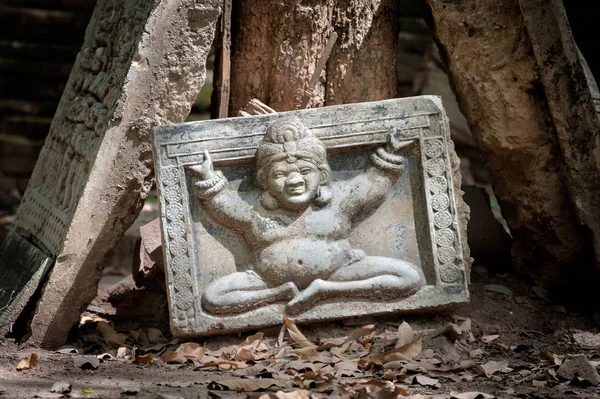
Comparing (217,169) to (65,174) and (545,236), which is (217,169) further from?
(545,236)

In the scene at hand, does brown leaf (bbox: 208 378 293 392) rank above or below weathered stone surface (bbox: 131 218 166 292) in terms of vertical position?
below

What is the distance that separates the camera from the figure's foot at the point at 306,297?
4.15 meters

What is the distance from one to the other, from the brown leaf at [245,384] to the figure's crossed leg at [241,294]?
0.55 m

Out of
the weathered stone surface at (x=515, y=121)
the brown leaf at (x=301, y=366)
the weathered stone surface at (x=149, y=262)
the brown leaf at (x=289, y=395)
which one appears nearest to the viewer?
the brown leaf at (x=289, y=395)

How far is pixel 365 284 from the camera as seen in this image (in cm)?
418

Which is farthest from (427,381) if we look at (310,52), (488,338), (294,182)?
(310,52)

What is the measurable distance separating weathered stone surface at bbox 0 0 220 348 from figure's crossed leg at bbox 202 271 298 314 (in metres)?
0.62

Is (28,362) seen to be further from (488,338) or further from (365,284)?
(488,338)

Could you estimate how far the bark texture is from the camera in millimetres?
4773

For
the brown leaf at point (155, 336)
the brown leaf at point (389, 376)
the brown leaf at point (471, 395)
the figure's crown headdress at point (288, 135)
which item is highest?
the figure's crown headdress at point (288, 135)

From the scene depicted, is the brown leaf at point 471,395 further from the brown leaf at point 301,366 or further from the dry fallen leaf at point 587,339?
the dry fallen leaf at point 587,339

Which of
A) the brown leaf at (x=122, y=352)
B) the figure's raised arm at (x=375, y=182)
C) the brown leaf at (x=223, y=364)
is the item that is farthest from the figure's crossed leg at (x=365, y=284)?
the brown leaf at (x=122, y=352)

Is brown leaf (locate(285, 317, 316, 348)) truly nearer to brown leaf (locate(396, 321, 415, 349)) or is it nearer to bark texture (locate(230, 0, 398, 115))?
brown leaf (locate(396, 321, 415, 349))

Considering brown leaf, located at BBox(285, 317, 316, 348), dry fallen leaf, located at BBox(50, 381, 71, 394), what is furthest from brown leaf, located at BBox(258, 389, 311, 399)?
dry fallen leaf, located at BBox(50, 381, 71, 394)
